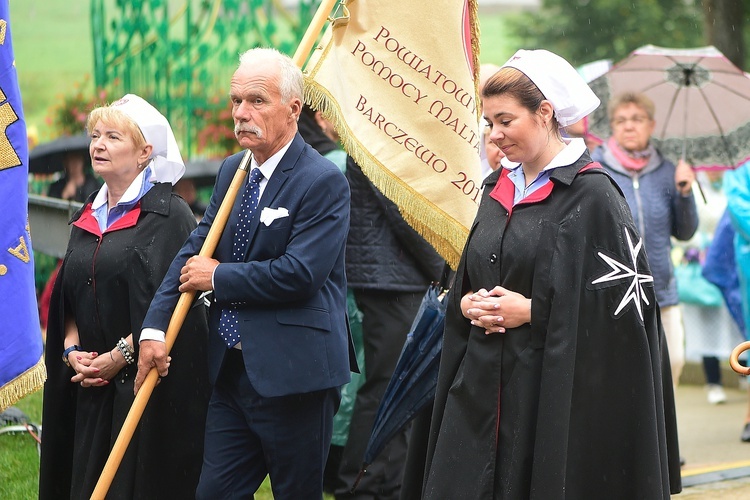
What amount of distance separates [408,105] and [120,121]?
49.2 inches

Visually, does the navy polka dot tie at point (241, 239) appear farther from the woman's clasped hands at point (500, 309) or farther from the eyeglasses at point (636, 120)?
the eyeglasses at point (636, 120)

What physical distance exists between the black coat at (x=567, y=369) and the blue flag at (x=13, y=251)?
1.95 m

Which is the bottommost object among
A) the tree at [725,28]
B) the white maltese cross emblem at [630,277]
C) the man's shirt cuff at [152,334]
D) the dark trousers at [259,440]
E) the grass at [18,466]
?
the grass at [18,466]

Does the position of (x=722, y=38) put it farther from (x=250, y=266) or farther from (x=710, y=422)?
(x=250, y=266)

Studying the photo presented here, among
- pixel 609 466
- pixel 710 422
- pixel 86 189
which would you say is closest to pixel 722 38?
pixel 710 422

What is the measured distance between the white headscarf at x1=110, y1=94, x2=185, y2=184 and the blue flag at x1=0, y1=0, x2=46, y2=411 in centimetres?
45

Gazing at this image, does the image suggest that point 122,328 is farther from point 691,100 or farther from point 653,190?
point 691,100

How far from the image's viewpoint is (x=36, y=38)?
24.8 meters

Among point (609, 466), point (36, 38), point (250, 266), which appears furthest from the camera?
point (36, 38)

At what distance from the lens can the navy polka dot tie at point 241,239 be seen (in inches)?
178

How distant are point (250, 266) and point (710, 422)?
5.76 m

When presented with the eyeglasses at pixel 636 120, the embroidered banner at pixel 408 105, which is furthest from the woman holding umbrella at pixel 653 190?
the embroidered banner at pixel 408 105

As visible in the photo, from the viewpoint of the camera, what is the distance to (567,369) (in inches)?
156

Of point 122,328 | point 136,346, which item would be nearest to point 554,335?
point 136,346
